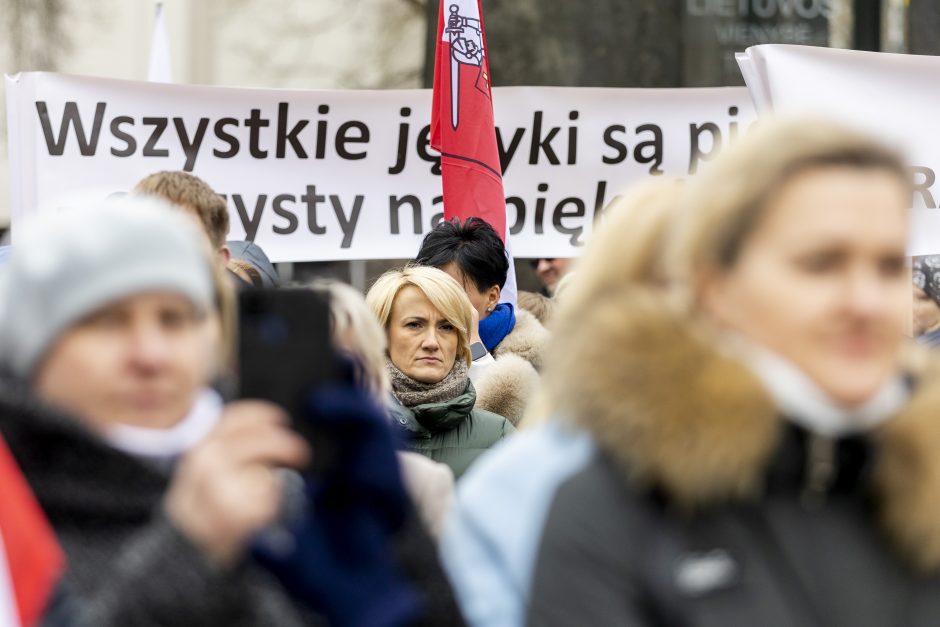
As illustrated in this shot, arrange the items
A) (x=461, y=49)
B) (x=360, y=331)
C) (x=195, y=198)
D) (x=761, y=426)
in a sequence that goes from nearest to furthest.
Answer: (x=761, y=426)
(x=360, y=331)
(x=195, y=198)
(x=461, y=49)

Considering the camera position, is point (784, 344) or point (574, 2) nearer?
point (784, 344)

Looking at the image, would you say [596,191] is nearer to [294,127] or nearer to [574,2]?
[294,127]

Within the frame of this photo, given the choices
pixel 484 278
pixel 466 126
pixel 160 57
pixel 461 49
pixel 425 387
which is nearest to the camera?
pixel 425 387

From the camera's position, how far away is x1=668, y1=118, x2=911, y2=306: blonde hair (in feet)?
5.57

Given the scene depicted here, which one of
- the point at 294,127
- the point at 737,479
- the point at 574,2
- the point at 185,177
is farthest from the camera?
the point at 574,2

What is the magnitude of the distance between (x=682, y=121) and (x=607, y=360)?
5.16 m

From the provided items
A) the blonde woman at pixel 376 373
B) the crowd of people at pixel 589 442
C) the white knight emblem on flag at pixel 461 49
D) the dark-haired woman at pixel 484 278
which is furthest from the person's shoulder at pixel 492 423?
the crowd of people at pixel 589 442

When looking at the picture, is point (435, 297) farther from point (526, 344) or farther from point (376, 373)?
point (376, 373)

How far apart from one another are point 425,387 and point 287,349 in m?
2.45

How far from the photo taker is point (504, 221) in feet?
19.1

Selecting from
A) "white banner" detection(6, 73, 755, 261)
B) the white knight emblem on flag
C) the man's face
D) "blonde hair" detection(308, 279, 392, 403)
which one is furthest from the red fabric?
the man's face

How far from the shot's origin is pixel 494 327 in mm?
5227

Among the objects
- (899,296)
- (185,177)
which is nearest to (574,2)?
(185,177)

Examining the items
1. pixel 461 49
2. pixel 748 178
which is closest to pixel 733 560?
pixel 748 178
